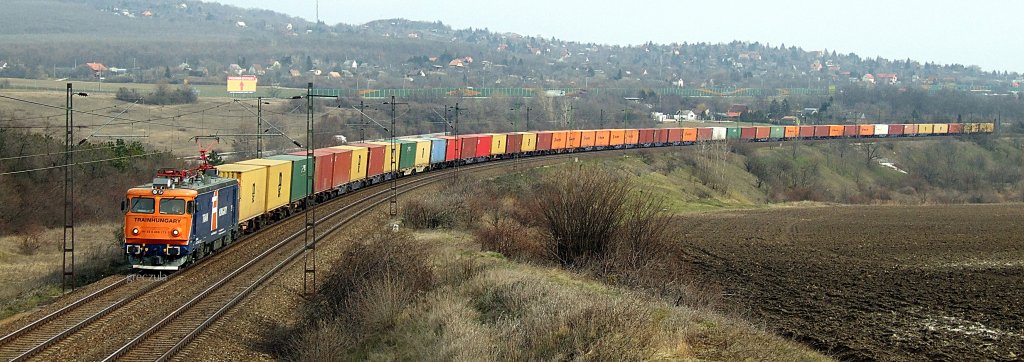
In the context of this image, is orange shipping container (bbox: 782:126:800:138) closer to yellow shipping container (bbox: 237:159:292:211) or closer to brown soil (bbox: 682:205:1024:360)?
brown soil (bbox: 682:205:1024:360)

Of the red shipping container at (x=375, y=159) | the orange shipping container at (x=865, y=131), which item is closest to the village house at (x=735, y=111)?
the orange shipping container at (x=865, y=131)

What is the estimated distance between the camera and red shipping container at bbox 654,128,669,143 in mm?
101875

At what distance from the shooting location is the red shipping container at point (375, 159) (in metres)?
53.8

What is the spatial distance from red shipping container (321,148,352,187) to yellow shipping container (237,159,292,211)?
624 centimetres

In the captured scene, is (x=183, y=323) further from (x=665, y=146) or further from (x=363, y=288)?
(x=665, y=146)

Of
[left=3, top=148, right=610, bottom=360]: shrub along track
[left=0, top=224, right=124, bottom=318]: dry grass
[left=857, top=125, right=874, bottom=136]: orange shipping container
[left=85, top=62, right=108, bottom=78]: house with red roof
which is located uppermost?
[left=85, top=62, right=108, bottom=78]: house with red roof

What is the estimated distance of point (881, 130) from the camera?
135m

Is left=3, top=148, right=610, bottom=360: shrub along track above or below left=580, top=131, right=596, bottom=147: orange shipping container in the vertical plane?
below

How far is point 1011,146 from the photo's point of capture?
130 metres

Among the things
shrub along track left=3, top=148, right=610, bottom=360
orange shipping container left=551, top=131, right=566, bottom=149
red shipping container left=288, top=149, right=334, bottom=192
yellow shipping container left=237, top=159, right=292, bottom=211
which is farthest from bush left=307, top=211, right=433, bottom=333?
orange shipping container left=551, top=131, right=566, bottom=149

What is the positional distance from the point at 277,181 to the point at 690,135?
249ft

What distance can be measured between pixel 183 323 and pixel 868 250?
95.3 ft

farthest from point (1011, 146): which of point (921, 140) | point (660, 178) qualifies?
point (660, 178)

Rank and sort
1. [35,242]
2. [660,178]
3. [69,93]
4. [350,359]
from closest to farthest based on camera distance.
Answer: [350,359], [69,93], [35,242], [660,178]
